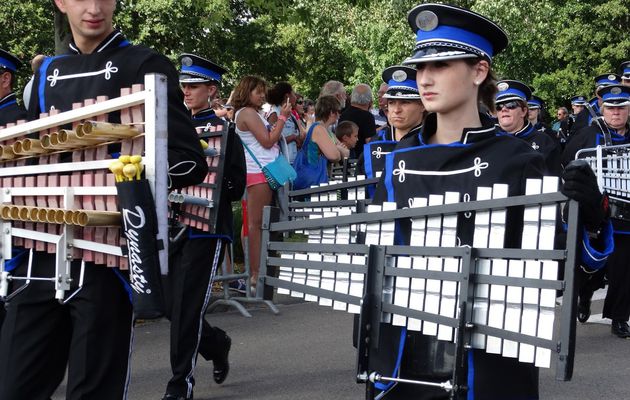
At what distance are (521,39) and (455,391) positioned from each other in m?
40.0

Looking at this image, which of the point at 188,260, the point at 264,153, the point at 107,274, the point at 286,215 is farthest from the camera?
the point at 264,153

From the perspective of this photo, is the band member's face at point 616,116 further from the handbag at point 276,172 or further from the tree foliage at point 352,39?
the tree foliage at point 352,39

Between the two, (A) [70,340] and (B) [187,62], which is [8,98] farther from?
(A) [70,340]

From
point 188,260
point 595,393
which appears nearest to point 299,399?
point 188,260

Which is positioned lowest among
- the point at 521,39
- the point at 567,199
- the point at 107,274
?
the point at 107,274

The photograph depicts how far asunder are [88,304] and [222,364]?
363 cm

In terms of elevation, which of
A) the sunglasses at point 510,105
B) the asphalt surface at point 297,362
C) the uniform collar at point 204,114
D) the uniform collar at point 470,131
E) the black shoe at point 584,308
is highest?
the sunglasses at point 510,105

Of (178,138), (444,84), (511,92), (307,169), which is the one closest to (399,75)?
(511,92)

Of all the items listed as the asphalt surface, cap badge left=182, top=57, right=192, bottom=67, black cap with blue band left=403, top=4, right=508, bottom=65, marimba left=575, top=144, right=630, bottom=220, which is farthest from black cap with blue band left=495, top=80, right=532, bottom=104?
black cap with blue band left=403, top=4, right=508, bottom=65

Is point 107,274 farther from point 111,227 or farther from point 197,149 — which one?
point 197,149

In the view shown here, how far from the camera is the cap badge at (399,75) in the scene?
744 centimetres

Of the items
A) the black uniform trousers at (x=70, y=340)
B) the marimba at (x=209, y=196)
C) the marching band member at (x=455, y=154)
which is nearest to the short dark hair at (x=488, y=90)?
the marching band member at (x=455, y=154)

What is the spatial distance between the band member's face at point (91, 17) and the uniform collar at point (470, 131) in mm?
1268

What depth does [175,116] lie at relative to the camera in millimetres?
3938
